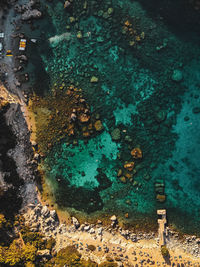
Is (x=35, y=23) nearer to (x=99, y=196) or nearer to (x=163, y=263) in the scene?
(x=99, y=196)

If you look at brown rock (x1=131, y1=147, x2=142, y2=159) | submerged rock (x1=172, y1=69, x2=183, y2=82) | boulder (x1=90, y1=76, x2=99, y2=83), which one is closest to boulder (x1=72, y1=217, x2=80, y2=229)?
brown rock (x1=131, y1=147, x2=142, y2=159)

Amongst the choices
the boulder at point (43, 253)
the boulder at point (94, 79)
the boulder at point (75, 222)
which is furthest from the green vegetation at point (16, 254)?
the boulder at point (94, 79)

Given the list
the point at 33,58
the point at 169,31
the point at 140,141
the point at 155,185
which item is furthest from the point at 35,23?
the point at 155,185

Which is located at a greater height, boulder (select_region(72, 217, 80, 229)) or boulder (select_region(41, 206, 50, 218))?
boulder (select_region(41, 206, 50, 218))

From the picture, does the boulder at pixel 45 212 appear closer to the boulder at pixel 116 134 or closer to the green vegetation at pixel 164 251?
the boulder at pixel 116 134

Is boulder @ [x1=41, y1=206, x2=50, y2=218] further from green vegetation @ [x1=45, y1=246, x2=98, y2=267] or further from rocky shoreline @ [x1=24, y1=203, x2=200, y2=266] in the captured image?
green vegetation @ [x1=45, y1=246, x2=98, y2=267]
